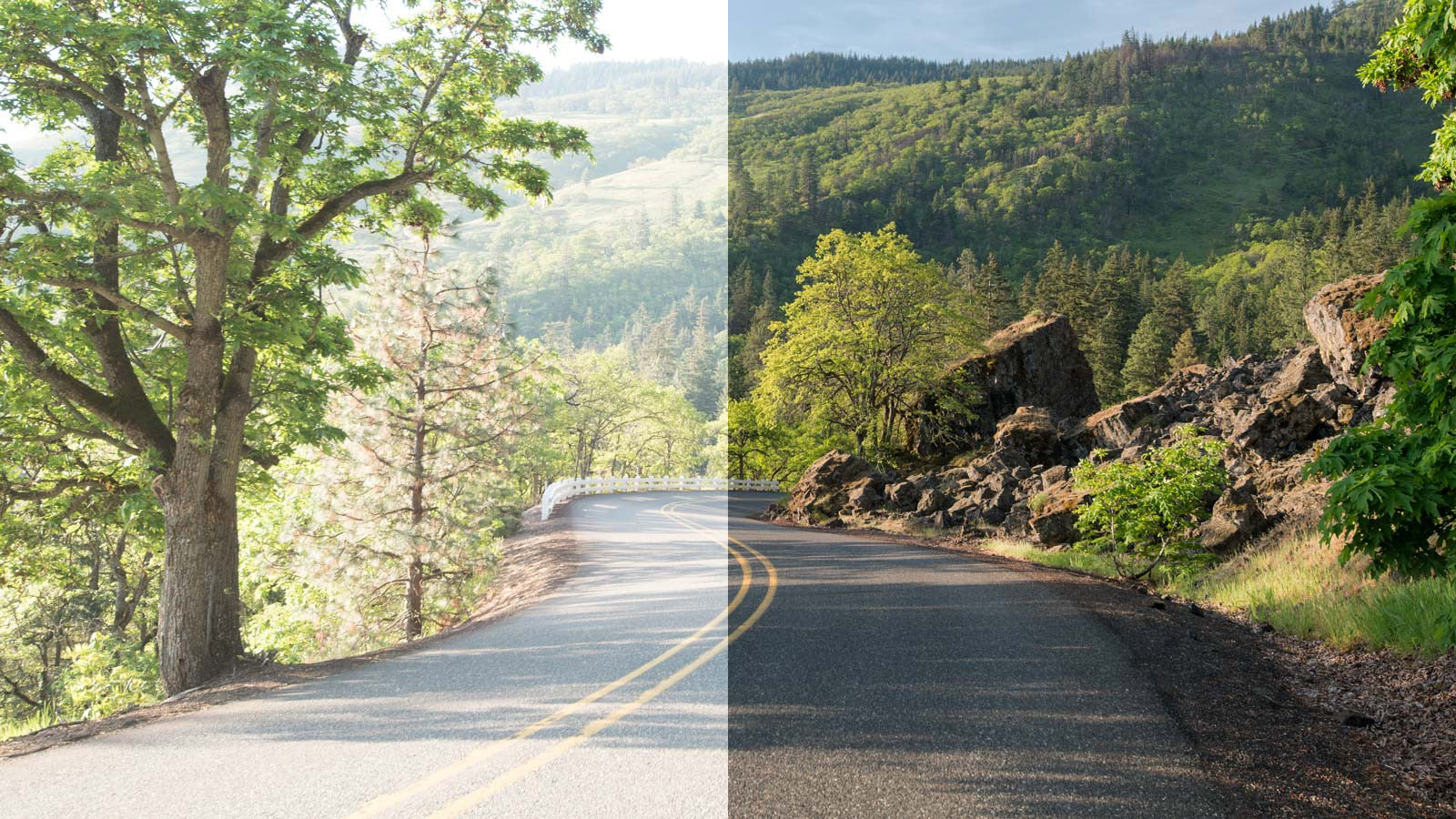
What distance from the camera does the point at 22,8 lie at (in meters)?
8.65

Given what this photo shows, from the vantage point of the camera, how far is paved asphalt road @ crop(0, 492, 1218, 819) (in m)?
4.22

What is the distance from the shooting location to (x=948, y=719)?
212 inches

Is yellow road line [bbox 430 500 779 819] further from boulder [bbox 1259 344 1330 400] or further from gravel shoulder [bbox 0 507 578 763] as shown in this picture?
boulder [bbox 1259 344 1330 400]

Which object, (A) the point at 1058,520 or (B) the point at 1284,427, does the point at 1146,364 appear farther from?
(A) the point at 1058,520

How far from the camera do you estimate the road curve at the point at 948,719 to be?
415cm

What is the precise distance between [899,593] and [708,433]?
78969 mm

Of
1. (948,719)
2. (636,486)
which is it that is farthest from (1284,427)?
(636,486)

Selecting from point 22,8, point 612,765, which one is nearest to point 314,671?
point 612,765

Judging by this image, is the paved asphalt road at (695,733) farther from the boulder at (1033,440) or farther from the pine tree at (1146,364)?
the pine tree at (1146,364)

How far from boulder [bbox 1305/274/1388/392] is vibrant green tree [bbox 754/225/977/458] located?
16.4m

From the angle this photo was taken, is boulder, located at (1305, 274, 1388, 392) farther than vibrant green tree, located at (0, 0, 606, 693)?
Yes

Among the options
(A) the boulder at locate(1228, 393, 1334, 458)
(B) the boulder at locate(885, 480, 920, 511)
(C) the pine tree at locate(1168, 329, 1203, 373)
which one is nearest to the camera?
(A) the boulder at locate(1228, 393, 1334, 458)

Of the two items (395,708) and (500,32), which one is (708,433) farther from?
(395,708)

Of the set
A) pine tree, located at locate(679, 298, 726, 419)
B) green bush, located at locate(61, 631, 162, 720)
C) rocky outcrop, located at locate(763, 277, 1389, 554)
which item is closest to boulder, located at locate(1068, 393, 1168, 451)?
rocky outcrop, located at locate(763, 277, 1389, 554)
